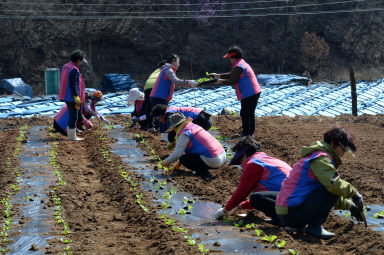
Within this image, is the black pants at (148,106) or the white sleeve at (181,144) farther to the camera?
the black pants at (148,106)

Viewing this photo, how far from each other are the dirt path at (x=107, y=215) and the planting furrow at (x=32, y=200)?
0.23 m

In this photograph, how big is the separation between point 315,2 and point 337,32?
2436mm

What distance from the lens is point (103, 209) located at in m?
6.96

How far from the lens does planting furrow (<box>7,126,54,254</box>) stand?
→ 18.4ft

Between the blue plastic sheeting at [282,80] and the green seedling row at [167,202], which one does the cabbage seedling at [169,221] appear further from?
the blue plastic sheeting at [282,80]

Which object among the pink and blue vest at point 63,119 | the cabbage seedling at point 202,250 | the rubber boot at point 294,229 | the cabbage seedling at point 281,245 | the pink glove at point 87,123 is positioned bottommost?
the pink glove at point 87,123

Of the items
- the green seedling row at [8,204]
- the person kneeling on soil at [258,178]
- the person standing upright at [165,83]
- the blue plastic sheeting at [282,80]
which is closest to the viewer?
the person kneeling on soil at [258,178]

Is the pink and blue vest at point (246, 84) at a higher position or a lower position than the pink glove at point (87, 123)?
higher

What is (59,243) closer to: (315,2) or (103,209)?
(103,209)

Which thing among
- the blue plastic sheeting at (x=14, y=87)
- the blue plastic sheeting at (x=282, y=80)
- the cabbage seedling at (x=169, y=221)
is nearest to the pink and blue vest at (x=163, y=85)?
the cabbage seedling at (x=169, y=221)

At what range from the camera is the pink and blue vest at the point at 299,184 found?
5.14 meters

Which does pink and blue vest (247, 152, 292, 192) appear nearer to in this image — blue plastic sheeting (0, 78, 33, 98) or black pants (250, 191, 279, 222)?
black pants (250, 191, 279, 222)

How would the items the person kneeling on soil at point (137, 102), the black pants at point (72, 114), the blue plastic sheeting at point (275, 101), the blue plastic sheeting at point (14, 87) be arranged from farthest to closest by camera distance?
1. the blue plastic sheeting at point (14, 87)
2. the blue plastic sheeting at point (275, 101)
3. the person kneeling on soil at point (137, 102)
4. the black pants at point (72, 114)

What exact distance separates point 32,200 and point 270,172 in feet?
10.1
